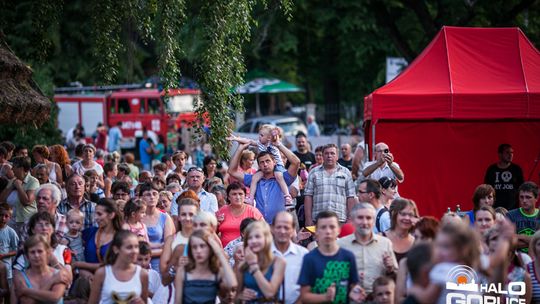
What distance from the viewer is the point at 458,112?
15.0 meters

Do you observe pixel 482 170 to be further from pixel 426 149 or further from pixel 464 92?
pixel 464 92

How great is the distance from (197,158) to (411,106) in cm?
1150

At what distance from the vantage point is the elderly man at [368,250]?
9117 millimetres

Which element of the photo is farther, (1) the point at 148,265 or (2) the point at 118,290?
(1) the point at 148,265

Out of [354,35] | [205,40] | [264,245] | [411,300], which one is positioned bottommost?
[411,300]

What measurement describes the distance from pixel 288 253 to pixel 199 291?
0.89 metres

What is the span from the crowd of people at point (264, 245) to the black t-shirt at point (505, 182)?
5.81 ft

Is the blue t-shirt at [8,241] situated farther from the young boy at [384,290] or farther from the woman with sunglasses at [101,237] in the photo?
the young boy at [384,290]

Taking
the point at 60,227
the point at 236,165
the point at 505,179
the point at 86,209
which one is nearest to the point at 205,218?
the point at 60,227

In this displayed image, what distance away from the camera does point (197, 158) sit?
2581cm

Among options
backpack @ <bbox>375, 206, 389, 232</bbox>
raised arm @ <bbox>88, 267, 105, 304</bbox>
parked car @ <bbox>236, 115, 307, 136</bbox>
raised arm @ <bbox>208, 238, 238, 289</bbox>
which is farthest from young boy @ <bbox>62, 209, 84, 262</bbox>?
parked car @ <bbox>236, 115, 307, 136</bbox>

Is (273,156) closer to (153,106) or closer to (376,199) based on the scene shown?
(376,199)

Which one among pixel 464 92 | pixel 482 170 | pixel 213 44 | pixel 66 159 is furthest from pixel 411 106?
pixel 66 159

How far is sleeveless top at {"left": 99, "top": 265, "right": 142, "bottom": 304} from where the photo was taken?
30.3ft
